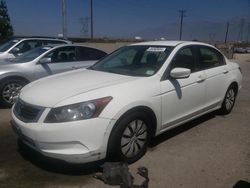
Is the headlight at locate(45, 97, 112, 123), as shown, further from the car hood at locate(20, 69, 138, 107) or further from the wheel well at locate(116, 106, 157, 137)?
the wheel well at locate(116, 106, 157, 137)

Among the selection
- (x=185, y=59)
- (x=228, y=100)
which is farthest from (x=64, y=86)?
(x=228, y=100)

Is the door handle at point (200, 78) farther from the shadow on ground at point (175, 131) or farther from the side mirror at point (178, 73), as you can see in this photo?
the shadow on ground at point (175, 131)

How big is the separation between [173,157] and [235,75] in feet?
9.36

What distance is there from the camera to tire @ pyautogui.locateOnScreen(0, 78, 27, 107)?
275 inches

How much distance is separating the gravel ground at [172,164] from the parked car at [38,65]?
159 cm

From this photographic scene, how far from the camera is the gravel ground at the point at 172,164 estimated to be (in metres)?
3.75

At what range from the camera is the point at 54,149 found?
3.57 m

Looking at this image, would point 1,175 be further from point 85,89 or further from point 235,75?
point 235,75

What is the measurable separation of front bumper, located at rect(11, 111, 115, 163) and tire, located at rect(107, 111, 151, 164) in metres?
0.14

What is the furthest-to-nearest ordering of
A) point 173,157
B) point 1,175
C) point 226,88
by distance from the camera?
point 226,88 → point 173,157 → point 1,175

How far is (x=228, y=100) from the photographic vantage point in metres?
6.45

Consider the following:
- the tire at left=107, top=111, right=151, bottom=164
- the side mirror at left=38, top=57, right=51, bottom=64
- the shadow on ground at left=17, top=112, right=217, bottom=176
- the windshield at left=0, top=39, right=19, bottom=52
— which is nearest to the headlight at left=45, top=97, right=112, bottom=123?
the tire at left=107, top=111, right=151, bottom=164

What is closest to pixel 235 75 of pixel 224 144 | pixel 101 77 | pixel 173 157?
pixel 224 144

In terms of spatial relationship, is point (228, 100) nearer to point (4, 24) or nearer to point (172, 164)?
point (172, 164)
